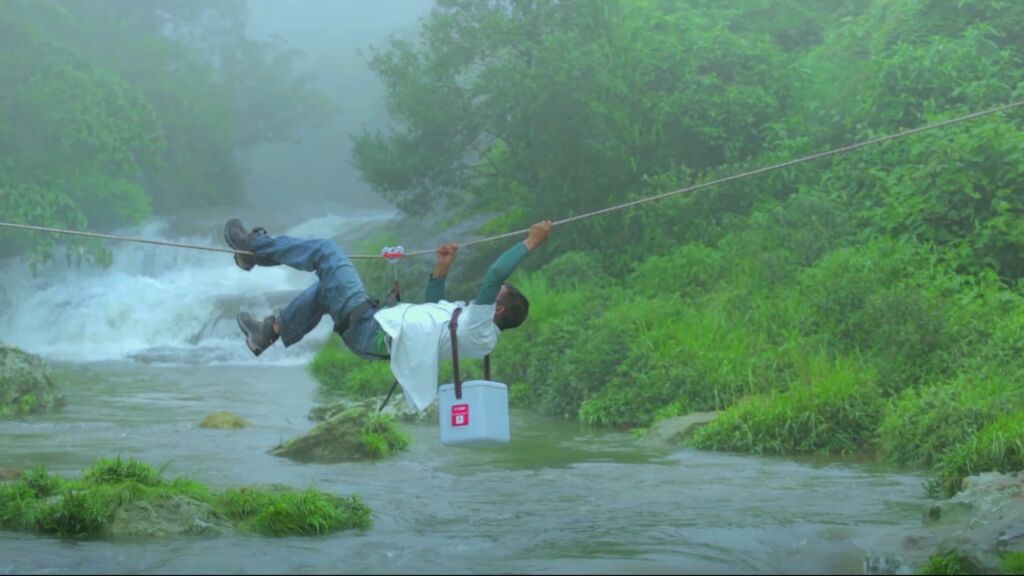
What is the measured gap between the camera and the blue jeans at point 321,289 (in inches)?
310

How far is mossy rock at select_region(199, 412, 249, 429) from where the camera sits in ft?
47.9

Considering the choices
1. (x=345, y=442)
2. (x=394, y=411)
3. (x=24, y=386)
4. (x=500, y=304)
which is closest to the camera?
(x=500, y=304)

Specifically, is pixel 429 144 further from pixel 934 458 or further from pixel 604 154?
pixel 934 458

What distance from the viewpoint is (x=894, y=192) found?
655 inches

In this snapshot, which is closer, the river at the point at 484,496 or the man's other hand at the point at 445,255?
the river at the point at 484,496

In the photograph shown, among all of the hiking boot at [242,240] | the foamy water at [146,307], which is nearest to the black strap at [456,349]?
the hiking boot at [242,240]

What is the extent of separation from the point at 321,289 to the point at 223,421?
713 cm

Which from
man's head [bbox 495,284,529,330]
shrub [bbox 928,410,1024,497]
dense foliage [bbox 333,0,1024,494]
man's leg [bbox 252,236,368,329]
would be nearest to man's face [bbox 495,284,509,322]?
man's head [bbox 495,284,529,330]

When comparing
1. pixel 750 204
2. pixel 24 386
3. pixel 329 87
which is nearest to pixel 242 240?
pixel 24 386

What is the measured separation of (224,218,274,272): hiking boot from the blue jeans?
1.6 inches

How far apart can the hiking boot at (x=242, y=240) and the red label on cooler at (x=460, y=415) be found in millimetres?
1668

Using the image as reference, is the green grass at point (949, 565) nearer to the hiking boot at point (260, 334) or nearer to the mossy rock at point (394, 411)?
the hiking boot at point (260, 334)

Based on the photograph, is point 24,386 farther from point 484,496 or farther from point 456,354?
point 456,354

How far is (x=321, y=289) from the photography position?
26.2ft
